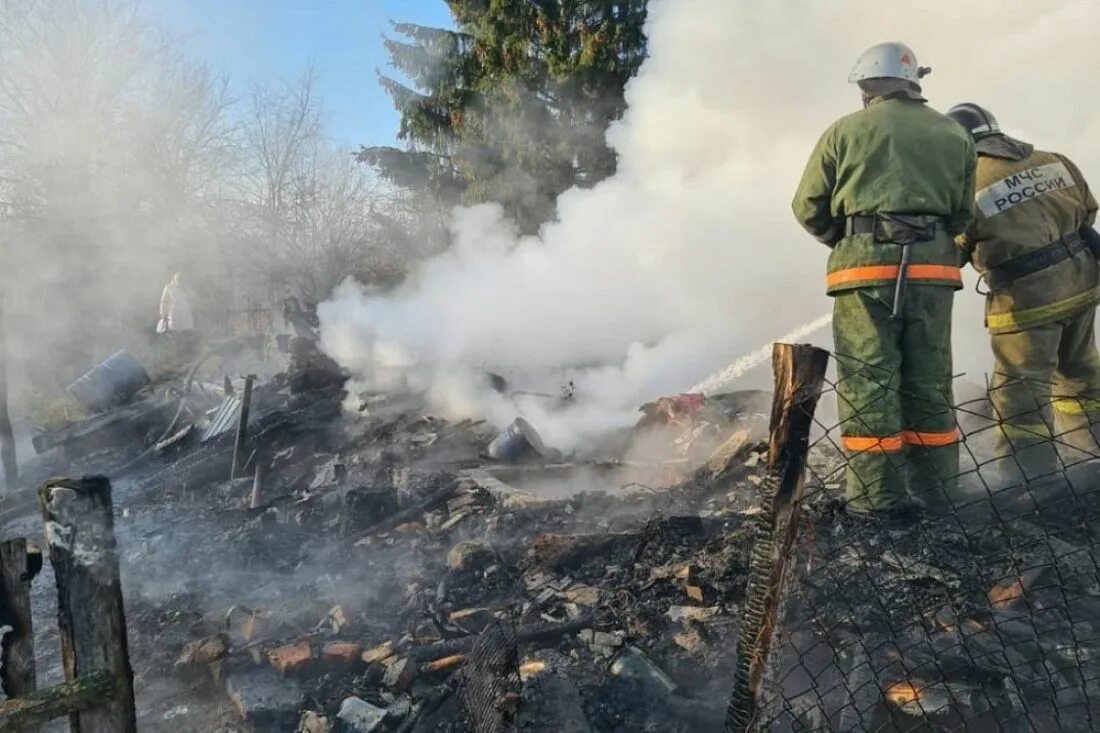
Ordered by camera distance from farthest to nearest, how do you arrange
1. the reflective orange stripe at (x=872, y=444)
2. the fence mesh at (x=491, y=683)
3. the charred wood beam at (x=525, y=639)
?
the reflective orange stripe at (x=872, y=444) → the charred wood beam at (x=525, y=639) → the fence mesh at (x=491, y=683)

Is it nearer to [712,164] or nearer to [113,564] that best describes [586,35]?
[712,164]

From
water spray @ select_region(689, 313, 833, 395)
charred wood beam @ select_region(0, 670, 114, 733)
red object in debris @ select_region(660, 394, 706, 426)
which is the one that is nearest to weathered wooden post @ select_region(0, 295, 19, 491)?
red object in debris @ select_region(660, 394, 706, 426)

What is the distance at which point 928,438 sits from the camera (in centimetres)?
372

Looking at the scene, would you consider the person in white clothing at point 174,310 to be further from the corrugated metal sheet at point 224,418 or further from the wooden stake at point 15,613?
the wooden stake at point 15,613

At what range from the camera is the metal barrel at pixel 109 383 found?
10.8 metres

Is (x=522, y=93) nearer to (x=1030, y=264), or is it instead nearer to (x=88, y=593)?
(x=1030, y=264)

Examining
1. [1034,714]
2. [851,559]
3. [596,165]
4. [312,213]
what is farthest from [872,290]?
[312,213]

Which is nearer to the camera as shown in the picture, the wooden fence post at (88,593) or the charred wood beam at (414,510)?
the wooden fence post at (88,593)

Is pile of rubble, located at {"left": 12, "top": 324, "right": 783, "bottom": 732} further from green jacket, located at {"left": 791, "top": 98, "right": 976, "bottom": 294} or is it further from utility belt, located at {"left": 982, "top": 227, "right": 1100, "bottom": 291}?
utility belt, located at {"left": 982, "top": 227, "right": 1100, "bottom": 291}

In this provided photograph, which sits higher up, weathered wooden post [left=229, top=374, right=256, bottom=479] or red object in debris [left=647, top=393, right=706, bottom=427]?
weathered wooden post [left=229, top=374, right=256, bottom=479]

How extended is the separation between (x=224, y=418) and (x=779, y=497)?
8703 mm

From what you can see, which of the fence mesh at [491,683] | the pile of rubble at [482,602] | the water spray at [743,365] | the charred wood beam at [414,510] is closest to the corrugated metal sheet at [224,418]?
the pile of rubble at [482,602]

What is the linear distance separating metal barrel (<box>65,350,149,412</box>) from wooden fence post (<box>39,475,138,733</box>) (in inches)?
411

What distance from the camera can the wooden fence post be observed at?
5.82 feet
